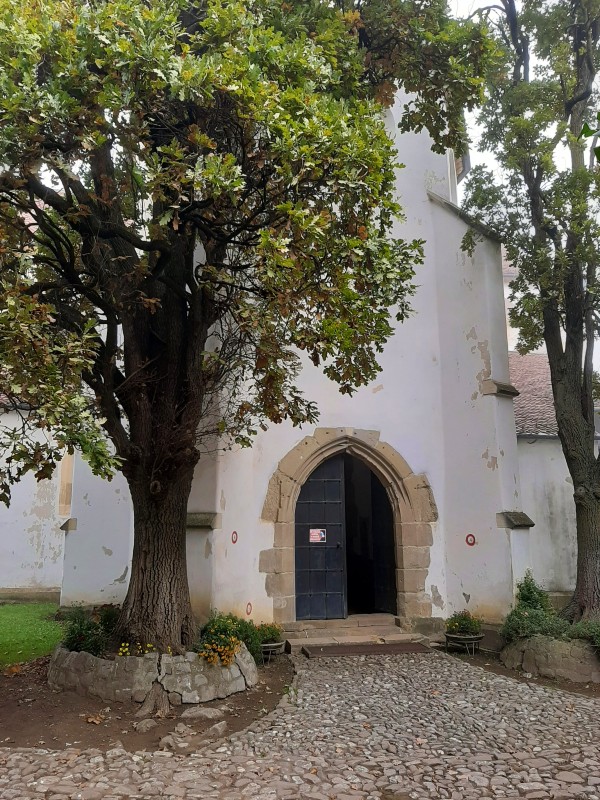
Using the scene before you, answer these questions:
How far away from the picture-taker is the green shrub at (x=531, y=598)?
27.2 ft

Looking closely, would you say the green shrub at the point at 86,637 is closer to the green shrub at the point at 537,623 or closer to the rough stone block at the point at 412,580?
the rough stone block at the point at 412,580

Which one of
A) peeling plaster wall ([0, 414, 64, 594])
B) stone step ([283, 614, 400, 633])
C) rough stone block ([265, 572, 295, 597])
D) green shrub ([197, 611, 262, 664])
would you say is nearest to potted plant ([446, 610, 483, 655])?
stone step ([283, 614, 400, 633])

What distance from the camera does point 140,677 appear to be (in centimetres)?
592

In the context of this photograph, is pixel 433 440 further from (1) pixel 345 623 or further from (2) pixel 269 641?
(2) pixel 269 641

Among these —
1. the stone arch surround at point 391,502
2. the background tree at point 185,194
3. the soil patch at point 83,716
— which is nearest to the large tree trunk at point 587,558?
the stone arch surround at point 391,502

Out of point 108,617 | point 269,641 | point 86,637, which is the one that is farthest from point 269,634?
point 86,637

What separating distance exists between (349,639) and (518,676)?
7.45ft

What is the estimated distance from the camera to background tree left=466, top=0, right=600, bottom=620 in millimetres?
8055

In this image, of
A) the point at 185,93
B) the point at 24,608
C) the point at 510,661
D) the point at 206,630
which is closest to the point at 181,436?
the point at 206,630

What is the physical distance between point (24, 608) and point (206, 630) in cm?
729

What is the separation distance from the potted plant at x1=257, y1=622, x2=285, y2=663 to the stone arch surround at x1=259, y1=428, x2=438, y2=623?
734 millimetres

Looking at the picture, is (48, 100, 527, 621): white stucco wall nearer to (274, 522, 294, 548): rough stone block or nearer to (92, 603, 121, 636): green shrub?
(274, 522, 294, 548): rough stone block

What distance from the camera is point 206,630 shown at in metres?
6.78

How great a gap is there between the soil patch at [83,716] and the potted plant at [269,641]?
92 cm
